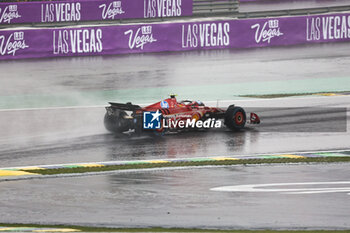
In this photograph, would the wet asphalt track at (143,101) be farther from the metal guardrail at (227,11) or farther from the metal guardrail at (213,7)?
the metal guardrail at (213,7)

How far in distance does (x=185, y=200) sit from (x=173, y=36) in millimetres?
25570

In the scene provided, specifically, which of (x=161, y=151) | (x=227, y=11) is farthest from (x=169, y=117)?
(x=227, y=11)

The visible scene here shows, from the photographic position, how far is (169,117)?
2328 cm

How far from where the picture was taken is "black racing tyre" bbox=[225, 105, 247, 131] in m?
24.1

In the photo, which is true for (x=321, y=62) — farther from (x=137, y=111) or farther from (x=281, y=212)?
(x=281, y=212)

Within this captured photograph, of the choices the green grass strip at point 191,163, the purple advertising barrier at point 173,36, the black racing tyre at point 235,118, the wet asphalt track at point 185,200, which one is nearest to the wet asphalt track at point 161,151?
the wet asphalt track at point 185,200

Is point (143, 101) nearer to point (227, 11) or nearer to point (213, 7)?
point (213, 7)

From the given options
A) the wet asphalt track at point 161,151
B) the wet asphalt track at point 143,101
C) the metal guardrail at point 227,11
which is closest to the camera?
the wet asphalt track at point 161,151

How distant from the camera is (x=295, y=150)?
21.6 metres

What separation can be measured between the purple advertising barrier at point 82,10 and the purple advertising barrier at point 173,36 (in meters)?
3.01

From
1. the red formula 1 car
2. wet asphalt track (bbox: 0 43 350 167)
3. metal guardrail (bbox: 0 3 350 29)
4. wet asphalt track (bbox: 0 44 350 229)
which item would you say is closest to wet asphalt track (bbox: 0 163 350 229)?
wet asphalt track (bbox: 0 44 350 229)

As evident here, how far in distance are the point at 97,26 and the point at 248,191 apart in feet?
78.2

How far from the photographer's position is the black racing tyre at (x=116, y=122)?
2366 centimetres

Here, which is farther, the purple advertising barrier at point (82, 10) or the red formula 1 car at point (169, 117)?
the purple advertising barrier at point (82, 10)
